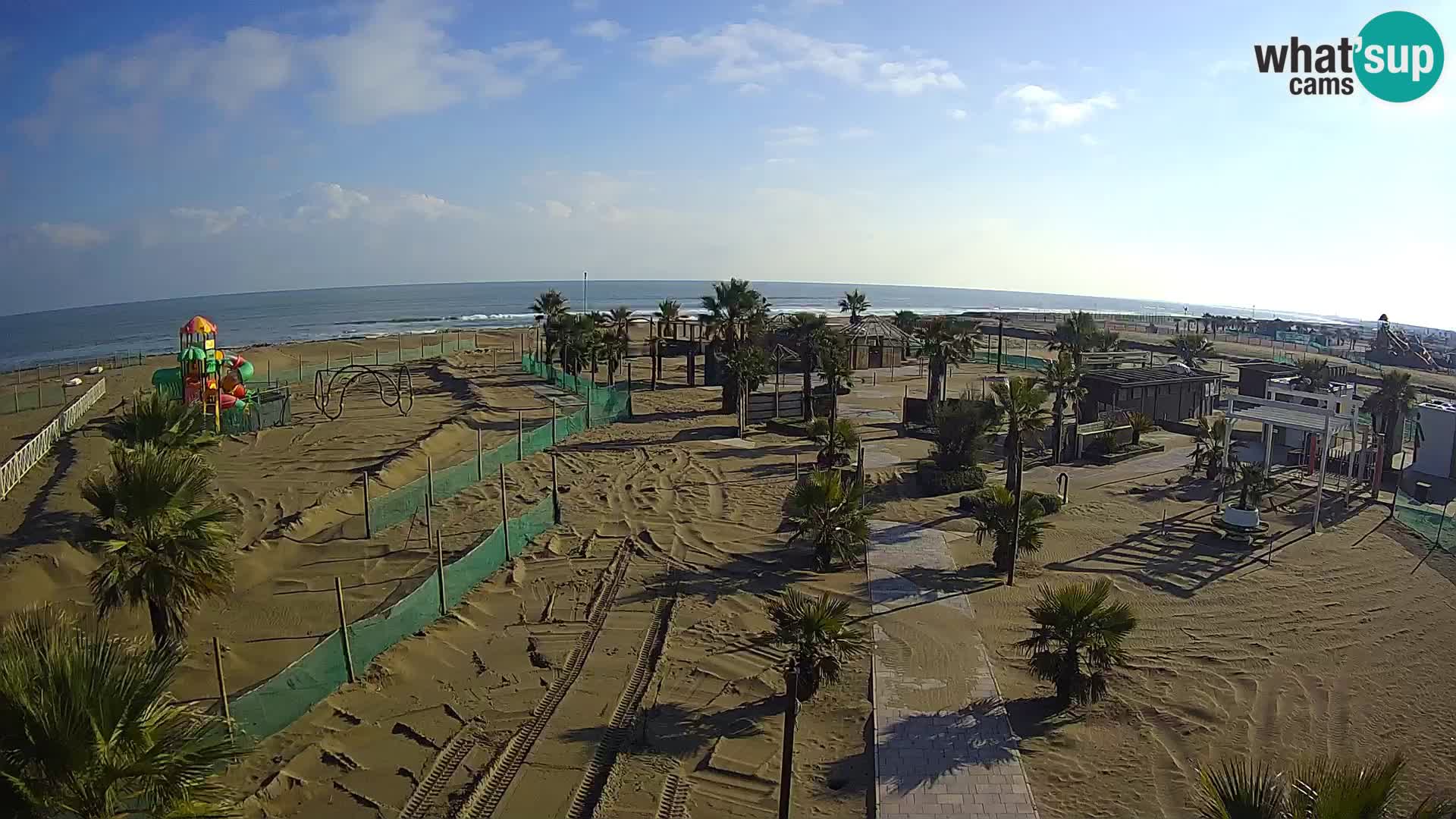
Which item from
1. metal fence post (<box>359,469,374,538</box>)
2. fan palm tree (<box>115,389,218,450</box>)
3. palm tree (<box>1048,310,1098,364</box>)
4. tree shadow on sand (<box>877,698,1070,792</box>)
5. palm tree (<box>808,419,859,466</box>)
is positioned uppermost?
palm tree (<box>1048,310,1098,364</box>)

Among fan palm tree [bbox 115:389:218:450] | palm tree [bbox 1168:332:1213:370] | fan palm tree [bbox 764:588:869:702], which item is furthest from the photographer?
palm tree [bbox 1168:332:1213:370]

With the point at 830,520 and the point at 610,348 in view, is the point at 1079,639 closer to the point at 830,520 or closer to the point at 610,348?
the point at 830,520

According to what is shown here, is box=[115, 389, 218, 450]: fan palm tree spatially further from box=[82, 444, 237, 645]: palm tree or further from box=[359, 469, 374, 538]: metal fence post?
box=[359, 469, 374, 538]: metal fence post

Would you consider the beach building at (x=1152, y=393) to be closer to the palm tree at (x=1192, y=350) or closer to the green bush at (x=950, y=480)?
the green bush at (x=950, y=480)

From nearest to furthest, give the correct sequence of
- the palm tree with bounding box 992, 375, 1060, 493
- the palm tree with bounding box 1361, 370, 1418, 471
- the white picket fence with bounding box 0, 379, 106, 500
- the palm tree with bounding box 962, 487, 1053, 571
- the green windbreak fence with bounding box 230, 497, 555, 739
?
the green windbreak fence with bounding box 230, 497, 555, 739 < the palm tree with bounding box 962, 487, 1053, 571 < the palm tree with bounding box 992, 375, 1060, 493 < the white picket fence with bounding box 0, 379, 106, 500 < the palm tree with bounding box 1361, 370, 1418, 471

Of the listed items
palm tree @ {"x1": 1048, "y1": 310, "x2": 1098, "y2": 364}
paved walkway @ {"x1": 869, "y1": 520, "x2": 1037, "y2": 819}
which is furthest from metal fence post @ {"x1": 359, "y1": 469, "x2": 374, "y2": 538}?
palm tree @ {"x1": 1048, "y1": 310, "x2": 1098, "y2": 364}

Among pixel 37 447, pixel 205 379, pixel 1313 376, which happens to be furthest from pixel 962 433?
pixel 37 447

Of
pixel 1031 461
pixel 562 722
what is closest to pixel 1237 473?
pixel 1031 461
